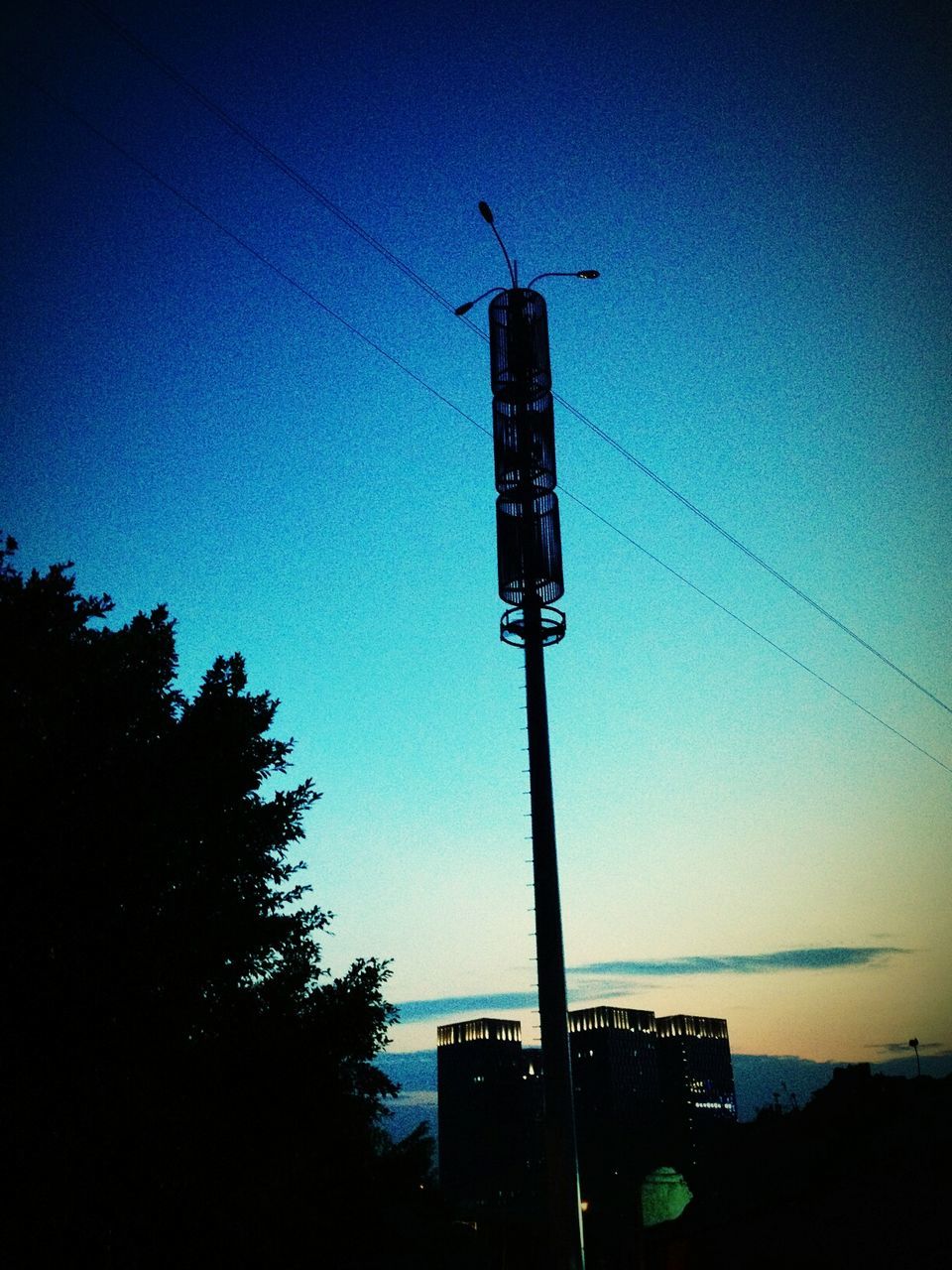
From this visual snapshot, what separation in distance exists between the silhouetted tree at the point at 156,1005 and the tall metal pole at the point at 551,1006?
292cm

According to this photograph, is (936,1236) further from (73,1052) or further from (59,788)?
(59,788)

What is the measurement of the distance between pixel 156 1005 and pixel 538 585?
498 inches

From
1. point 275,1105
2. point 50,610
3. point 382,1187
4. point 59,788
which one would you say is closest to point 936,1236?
point 382,1187

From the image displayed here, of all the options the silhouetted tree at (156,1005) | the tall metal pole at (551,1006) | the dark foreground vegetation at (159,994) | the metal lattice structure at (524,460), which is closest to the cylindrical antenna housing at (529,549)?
the metal lattice structure at (524,460)

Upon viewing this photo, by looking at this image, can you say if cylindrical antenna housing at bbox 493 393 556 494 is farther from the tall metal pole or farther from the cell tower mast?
the tall metal pole

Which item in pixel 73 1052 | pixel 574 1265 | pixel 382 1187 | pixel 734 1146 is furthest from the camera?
pixel 734 1146

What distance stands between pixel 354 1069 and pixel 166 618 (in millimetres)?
8396

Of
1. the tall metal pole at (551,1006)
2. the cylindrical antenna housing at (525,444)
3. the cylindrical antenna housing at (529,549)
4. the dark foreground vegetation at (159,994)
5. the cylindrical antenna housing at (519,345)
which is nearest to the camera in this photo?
the dark foreground vegetation at (159,994)

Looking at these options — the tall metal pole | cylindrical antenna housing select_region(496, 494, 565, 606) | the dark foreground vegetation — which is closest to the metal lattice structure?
cylindrical antenna housing select_region(496, 494, 565, 606)

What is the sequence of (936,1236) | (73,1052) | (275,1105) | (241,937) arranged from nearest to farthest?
(73,1052) < (275,1105) < (241,937) < (936,1236)

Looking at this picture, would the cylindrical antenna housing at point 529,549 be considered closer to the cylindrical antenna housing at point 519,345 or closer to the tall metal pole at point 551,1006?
the tall metal pole at point 551,1006

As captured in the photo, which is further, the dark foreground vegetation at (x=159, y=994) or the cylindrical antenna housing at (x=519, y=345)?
the cylindrical antenna housing at (x=519, y=345)

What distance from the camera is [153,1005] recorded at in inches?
503

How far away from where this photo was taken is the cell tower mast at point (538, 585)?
1742 centimetres
